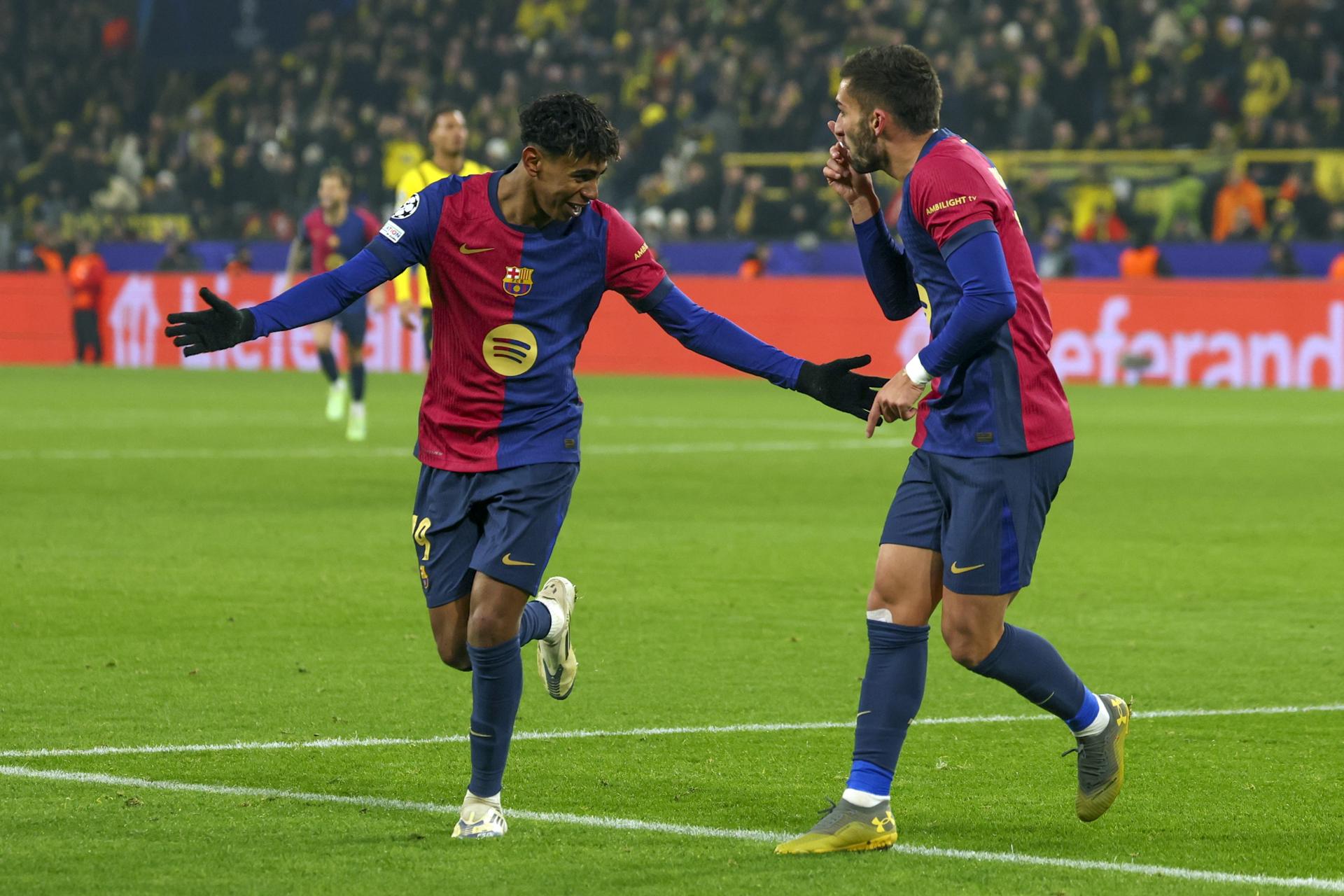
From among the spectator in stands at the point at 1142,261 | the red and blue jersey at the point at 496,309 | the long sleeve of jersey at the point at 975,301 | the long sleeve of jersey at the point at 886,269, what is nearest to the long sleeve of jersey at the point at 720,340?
the red and blue jersey at the point at 496,309

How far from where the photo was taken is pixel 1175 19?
29.8m

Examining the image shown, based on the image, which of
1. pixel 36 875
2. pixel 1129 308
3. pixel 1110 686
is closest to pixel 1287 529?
pixel 1110 686

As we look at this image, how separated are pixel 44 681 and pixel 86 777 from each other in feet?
5.54

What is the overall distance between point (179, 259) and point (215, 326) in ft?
94.8

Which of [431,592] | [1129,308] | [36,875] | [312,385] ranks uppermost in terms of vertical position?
[431,592]

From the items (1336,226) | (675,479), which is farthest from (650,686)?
(1336,226)

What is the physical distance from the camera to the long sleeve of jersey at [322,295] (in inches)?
216

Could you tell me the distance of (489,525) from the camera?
5633mm

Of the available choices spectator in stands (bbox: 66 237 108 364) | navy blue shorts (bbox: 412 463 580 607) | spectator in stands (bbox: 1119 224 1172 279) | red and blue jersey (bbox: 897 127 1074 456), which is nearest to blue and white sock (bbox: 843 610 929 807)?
red and blue jersey (bbox: 897 127 1074 456)

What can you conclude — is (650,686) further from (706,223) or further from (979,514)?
(706,223)

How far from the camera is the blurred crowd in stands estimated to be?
28094mm

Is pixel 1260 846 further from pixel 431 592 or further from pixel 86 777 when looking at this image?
pixel 86 777

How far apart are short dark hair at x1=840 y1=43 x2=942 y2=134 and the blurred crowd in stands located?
2156 centimetres

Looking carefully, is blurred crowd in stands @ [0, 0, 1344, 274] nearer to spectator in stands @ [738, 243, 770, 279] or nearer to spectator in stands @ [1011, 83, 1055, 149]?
spectator in stands @ [1011, 83, 1055, 149]
